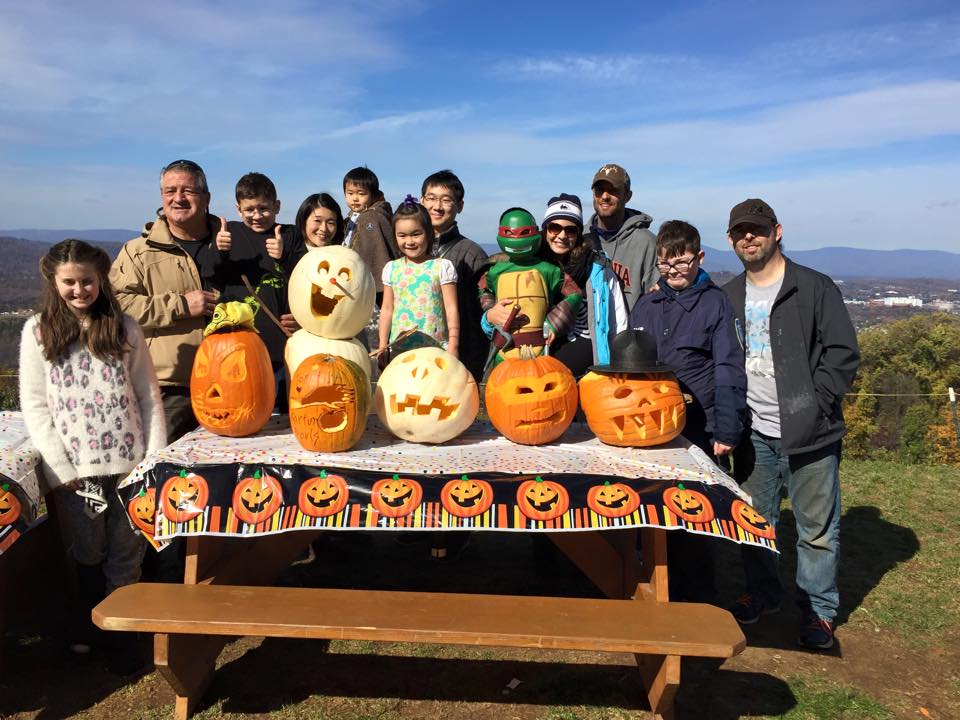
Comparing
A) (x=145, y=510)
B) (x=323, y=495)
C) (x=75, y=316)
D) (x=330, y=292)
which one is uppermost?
(x=330, y=292)

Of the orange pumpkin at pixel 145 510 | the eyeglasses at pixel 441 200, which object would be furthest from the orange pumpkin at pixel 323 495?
the eyeglasses at pixel 441 200

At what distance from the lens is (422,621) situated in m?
2.83

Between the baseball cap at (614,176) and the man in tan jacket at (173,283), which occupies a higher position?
the baseball cap at (614,176)

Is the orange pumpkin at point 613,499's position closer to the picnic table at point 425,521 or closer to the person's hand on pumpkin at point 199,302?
the picnic table at point 425,521

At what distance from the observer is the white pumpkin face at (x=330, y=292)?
11.0 ft

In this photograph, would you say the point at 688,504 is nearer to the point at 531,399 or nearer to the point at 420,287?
the point at 531,399

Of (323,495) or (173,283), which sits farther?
(173,283)

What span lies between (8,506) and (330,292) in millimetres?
1707

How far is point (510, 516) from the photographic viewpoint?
2.92 meters

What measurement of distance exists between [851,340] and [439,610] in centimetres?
255

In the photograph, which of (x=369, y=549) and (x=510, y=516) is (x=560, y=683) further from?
(x=369, y=549)

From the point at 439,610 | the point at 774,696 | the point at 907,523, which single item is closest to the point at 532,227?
the point at 439,610

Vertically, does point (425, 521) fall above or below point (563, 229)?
below

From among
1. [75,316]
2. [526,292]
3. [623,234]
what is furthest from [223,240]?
[623,234]
